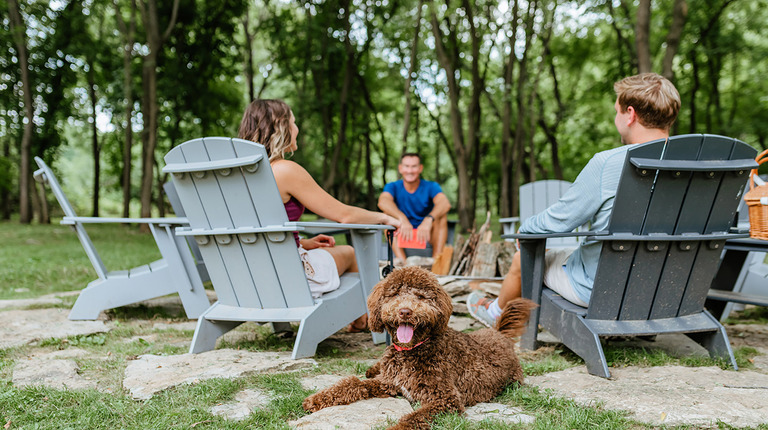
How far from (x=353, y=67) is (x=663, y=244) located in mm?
A: 14522

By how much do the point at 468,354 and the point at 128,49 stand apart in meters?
13.3

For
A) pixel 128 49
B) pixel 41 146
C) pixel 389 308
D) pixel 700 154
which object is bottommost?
pixel 41 146

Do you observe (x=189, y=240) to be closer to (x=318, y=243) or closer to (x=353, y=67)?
(x=318, y=243)

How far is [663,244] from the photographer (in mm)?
2914

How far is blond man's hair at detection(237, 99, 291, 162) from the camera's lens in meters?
3.50

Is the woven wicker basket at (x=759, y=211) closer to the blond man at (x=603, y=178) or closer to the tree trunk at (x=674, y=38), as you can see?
the blond man at (x=603, y=178)

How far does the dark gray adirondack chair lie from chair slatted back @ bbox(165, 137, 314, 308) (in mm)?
1424

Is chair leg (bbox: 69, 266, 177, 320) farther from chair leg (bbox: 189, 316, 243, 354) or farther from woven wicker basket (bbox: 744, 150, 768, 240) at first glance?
woven wicker basket (bbox: 744, 150, 768, 240)

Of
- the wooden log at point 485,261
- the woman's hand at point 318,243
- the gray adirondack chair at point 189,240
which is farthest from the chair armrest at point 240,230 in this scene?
the wooden log at point 485,261

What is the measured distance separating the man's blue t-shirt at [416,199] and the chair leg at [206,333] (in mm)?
3510

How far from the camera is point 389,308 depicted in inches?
87.7

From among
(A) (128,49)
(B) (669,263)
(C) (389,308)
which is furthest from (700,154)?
(A) (128,49)

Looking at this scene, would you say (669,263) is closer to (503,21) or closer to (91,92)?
(503,21)

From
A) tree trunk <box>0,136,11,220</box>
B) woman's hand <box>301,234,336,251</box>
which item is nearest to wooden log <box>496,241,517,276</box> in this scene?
woman's hand <box>301,234,336,251</box>
